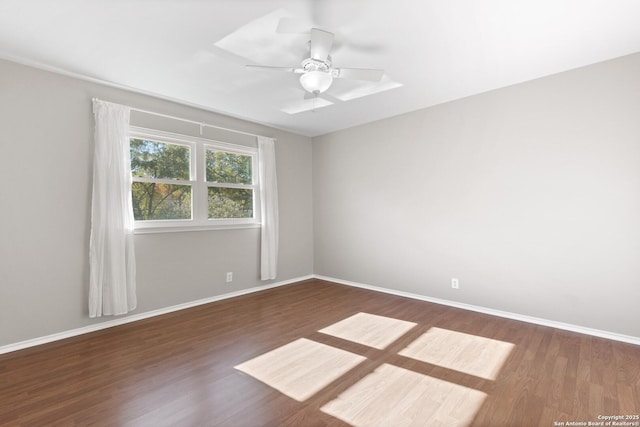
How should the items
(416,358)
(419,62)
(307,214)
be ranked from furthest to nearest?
(307,214) < (419,62) < (416,358)

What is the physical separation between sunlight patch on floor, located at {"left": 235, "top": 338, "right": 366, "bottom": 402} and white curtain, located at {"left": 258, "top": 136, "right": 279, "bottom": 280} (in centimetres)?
201

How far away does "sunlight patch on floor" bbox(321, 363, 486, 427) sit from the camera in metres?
1.73

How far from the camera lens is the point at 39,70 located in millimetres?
2840

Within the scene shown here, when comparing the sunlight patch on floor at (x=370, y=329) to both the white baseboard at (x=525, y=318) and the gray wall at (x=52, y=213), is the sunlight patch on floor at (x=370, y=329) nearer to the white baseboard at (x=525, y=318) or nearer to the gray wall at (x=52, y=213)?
the white baseboard at (x=525, y=318)

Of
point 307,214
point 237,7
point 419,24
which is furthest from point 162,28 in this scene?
point 307,214

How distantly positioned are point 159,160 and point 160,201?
20.4 inches

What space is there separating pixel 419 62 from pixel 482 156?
1.48 m

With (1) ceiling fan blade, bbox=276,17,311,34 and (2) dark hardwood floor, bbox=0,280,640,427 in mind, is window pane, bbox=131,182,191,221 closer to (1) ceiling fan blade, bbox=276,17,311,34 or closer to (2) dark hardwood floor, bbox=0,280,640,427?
(2) dark hardwood floor, bbox=0,280,640,427

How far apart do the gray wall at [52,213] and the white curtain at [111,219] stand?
0.43 ft

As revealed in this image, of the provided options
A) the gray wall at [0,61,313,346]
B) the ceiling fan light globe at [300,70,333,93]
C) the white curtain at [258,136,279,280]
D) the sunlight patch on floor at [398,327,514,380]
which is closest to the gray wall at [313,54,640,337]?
the sunlight patch on floor at [398,327,514,380]

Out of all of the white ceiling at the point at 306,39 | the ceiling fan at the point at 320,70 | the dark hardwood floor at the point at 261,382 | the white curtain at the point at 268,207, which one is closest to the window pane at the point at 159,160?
the white ceiling at the point at 306,39

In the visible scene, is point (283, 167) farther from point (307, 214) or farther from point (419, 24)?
point (419, 24)

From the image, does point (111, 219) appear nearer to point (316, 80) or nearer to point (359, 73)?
point (316, 80)

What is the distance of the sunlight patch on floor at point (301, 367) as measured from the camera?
208cm
